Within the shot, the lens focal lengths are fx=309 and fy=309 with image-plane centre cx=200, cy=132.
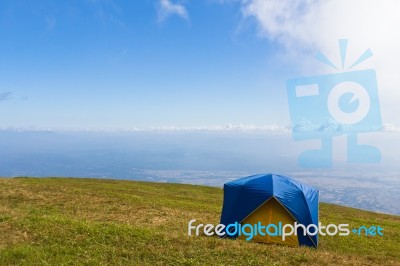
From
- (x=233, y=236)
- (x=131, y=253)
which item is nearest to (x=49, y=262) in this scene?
(x=131, y=253)

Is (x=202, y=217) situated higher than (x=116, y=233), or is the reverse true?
(x=116, y=233)

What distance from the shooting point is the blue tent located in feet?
61.1

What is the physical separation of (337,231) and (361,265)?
11.8 m

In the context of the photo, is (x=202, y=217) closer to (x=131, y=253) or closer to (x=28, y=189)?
(x=131, y=253)

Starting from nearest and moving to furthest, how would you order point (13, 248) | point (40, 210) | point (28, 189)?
point (13, 248) → point (40, 210) → point (28, 189)

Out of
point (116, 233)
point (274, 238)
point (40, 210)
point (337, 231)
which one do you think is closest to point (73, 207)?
point (40, 210)

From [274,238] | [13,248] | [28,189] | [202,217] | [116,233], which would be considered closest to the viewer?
[13,248]

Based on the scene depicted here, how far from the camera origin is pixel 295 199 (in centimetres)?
1889

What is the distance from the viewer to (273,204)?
18703 mm

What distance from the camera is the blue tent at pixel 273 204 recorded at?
1862 cm

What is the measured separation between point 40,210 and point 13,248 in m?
12.7

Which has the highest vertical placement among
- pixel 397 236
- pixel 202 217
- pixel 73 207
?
pixel 73 207

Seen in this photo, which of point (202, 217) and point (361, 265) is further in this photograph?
point (202, 217)

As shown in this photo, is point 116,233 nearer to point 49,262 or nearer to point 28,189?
point 49,262
